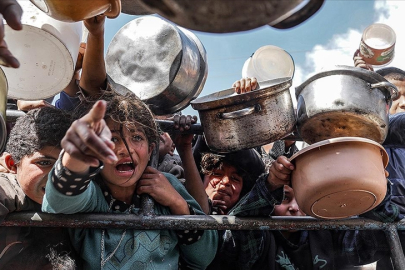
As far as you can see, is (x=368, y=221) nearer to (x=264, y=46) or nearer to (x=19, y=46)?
(x=19, y=46)

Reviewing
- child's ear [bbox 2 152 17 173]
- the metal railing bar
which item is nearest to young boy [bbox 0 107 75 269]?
child's ear [bbox 2 152 17 173]

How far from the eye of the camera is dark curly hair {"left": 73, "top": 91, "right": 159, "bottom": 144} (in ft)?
7.30

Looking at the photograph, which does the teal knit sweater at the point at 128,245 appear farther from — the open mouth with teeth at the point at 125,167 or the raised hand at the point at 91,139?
the raised hand at the point at 91,139

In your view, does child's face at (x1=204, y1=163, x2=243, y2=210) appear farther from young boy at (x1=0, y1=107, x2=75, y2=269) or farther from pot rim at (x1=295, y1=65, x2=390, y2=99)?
young boy at (x1=0, y1=107, x2=75, y2=269)

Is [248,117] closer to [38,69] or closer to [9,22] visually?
[38,69]

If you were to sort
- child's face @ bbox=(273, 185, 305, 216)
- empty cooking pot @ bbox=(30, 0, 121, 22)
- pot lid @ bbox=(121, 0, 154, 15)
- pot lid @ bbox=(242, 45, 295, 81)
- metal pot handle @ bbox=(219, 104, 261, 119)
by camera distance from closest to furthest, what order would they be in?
empty cooking pot @ bbox=(30, 0, 121, 22)
metal pot handle @ bbox=(219, 104, 261, 119)
pot lid @ bbox=(121, 0, 154, 15)
child's face @ bbox=(273, 185, 305, 216)
pot lid @ bbox=(242, 45, 295, 81)

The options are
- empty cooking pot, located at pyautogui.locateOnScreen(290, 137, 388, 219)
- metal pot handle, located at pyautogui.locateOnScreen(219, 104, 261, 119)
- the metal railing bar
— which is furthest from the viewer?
metal pot handle, located at pyautogui.locateOnScreen(219, 104, 261, 119)

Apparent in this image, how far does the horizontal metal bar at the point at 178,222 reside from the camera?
1923mm

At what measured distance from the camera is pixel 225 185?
2.95 meters

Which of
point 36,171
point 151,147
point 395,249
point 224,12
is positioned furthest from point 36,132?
point 395,249

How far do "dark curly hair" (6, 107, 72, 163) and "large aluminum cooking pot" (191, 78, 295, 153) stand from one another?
66 cm

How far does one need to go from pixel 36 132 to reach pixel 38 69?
1.13 ft

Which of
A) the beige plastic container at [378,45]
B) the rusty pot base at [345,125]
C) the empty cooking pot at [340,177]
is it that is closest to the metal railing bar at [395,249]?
the empty cooking pot at [340,177]

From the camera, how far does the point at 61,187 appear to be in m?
1.71
